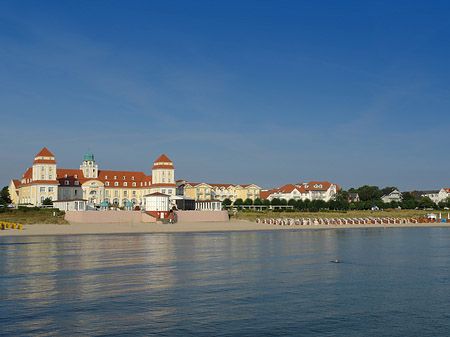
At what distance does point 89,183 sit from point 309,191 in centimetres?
6716

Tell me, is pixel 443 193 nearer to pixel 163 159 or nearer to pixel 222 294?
pixel 163 159

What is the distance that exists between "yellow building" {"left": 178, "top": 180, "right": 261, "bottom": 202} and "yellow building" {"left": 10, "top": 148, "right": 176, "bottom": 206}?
12281 mm

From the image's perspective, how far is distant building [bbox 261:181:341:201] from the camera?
149125 mm

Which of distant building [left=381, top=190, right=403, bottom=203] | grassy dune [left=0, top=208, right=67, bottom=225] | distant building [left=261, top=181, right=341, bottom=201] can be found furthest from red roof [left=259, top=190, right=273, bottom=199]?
grassy dune [left=0, top=208, right=67, bottom=225]

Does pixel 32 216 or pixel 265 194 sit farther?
pixel 265 194

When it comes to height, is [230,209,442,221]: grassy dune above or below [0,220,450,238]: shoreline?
above

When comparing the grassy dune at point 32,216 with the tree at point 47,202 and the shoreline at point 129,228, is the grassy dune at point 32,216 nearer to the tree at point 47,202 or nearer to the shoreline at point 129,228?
the shoreline at point 129,228

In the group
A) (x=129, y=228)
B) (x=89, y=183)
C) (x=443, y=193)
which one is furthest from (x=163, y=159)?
(x=443, y=193)

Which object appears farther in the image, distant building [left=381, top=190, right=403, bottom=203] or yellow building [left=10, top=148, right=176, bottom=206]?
distant building [left=381, top=190, right=403, bottom=203]

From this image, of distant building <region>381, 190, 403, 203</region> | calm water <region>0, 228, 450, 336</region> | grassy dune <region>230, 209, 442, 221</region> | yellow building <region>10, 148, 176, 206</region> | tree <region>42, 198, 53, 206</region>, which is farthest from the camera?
distant building <region>381, 190, 403, 203</region>

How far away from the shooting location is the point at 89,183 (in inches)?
4660

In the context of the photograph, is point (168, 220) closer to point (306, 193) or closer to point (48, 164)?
point (48, 164)

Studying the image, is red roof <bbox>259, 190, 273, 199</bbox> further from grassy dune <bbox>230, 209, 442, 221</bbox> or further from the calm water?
the calm water

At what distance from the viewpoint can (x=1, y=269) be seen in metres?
28.7
